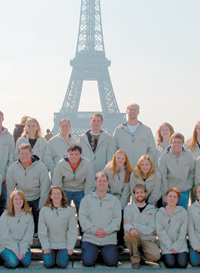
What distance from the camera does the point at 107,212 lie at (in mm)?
4848

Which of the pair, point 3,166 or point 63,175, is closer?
point 63,175

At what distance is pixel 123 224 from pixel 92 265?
0.73 meters

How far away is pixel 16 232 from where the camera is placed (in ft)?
15.3

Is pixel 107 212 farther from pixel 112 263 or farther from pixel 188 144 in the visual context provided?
pixel 188 144

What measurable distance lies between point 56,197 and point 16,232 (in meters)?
0.66


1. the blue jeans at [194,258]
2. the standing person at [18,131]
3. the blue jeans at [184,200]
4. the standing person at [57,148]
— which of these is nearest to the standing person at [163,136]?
the blue jeans at [184,200]

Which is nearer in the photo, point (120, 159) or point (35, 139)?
point (120, 159)

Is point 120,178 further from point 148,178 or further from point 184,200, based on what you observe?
point 184,200

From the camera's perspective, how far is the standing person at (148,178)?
16.6ft

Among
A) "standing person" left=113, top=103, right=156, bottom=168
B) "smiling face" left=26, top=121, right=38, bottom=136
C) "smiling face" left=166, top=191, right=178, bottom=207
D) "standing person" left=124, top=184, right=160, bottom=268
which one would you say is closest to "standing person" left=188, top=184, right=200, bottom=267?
"smiling face" left=166, top=191, right=178, bottom=207

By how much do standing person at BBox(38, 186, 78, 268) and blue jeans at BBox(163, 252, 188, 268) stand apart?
3.81 ft

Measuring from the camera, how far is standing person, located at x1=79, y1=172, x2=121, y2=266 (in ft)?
15.1

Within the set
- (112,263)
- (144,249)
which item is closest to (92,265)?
(112,263)

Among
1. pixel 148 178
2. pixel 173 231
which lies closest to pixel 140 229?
pixel 173 231
